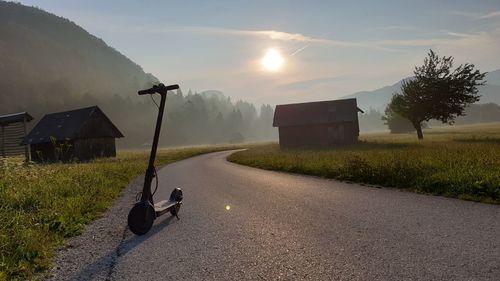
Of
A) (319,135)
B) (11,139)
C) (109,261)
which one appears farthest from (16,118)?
(319,135)

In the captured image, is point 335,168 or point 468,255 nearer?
point 468,255

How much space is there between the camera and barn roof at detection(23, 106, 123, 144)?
4162cm

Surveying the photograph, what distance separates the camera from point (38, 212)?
893 cm

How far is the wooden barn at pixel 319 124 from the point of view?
51.2 metres

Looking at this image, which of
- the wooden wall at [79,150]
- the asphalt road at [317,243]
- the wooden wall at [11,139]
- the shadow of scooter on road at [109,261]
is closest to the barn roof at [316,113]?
the wooden wall at [79,150]

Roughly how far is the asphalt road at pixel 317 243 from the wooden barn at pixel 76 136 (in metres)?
36.1

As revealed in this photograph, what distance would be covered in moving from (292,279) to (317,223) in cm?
293

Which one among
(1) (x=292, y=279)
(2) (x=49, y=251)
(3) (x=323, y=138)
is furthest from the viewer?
(3) (x=323, y=138)

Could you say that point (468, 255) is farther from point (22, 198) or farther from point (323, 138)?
point (323, 138)

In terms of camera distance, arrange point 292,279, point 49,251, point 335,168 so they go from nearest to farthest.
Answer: point 292,279 → point 49,251 → point 335,168

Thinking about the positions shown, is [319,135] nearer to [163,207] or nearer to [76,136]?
[76,136]

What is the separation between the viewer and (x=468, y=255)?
506 cm

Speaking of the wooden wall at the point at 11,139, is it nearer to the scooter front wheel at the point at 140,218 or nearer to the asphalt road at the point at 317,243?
the asphalt road at the point at 317,243

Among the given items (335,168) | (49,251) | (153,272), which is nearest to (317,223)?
(153,272)
